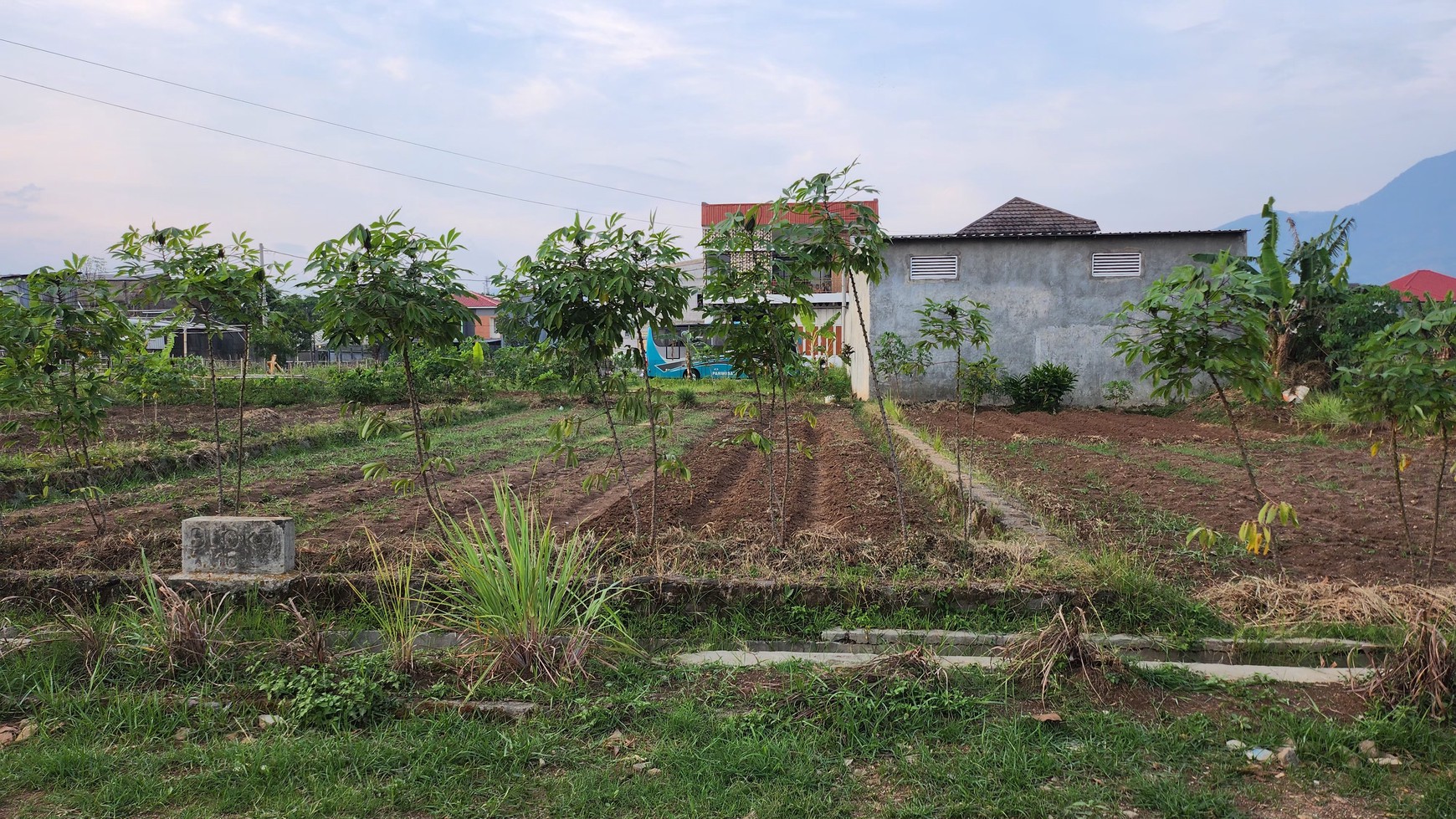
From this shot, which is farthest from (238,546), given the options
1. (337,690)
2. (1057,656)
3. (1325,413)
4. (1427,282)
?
(1427,282)

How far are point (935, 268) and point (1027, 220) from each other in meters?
6.62

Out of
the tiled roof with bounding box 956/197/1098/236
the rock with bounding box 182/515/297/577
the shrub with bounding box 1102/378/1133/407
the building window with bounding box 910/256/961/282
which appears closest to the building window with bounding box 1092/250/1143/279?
the shrub with bounding box 1102/378/1133/407

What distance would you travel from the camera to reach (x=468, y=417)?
16.4 metres

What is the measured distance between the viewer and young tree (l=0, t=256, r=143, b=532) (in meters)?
5.21

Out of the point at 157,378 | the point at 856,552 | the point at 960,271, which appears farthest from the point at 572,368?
the point at 960,271

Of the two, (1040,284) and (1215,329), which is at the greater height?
A: (1040,284)

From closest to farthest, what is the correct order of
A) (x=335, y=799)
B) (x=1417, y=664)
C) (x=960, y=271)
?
(x=335, y=799) → (x=1417, y=664) → (x=960, y=271)

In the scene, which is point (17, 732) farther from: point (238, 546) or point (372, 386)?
point (372, 386)

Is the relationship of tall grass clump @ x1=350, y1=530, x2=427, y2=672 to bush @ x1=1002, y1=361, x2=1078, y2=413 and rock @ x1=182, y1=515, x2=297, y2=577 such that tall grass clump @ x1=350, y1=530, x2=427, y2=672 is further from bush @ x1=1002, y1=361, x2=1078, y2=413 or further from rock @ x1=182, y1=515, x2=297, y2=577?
bush @ x1=1002, y1=361, x2=1078, y2=413

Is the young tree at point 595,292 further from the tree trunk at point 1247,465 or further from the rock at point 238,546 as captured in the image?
the tree trunk at point 1247,465

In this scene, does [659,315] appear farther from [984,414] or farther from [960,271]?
[960,271]

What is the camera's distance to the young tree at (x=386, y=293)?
477 cm

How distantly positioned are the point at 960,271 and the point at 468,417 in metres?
10.3

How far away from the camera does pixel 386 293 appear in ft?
15.6
